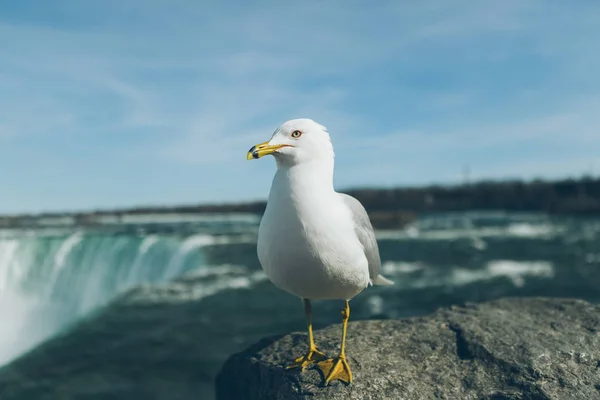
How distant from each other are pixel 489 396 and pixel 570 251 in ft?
96.4

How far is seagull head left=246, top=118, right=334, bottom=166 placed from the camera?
13.5 ft

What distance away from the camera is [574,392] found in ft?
16.3

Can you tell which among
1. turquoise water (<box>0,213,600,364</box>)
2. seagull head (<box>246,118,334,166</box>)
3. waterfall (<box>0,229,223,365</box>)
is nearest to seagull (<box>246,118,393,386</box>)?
seagull head (<box>246,118,334,166</box>)

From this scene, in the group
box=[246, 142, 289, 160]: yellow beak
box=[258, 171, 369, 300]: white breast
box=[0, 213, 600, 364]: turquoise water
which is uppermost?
box=[246, 142, 289, 160]: yellow beak

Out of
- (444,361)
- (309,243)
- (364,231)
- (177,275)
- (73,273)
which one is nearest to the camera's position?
(309,243)

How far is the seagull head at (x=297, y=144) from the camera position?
13.5 feet

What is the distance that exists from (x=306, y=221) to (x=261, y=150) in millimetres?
636

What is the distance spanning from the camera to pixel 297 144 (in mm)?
4176

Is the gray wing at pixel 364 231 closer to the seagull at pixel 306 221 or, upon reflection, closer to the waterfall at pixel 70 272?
the seagull at pixel 306 221

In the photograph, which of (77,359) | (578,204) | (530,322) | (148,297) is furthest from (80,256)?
(578,204)

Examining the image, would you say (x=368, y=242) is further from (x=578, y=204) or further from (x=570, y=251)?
(x=578, y=204)

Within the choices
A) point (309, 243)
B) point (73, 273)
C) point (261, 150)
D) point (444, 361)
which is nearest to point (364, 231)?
point (309, 243)

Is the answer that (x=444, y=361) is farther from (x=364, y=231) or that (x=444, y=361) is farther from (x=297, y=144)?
(x=297, y=144)

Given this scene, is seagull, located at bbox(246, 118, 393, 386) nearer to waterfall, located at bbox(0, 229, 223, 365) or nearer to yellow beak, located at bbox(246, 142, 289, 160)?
yellow beak, located at bbox(246, 142, 289, 160)
